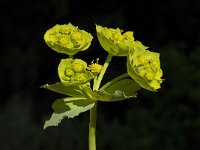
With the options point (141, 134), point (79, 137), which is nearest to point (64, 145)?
point (79, 137)

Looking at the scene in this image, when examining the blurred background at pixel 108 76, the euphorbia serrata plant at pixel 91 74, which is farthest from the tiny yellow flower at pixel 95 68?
the blurred background at pixel 108 76

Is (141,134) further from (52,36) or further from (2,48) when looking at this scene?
(52,36)

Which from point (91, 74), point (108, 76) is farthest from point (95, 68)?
point (108, 76)

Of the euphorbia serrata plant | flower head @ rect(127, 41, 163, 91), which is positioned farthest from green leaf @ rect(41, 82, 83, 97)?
flower head @ rect(127, 41, 163, 91)

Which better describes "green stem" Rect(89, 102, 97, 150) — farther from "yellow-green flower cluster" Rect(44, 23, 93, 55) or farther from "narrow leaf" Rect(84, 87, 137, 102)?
"yellow-green flower cluster" Rect(44, 23, 93, 55)

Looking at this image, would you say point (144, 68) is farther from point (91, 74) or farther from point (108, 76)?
point (108, 76)

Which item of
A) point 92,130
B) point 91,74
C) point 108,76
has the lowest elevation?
point 92,130
